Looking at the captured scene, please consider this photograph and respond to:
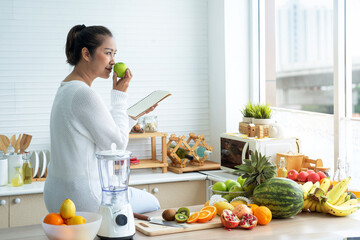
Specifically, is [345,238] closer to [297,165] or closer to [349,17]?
[297,165]

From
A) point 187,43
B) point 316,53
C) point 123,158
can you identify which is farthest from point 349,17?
point 123,158

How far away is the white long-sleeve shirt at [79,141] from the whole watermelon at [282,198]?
0.71 m

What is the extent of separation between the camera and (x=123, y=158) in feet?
6.22

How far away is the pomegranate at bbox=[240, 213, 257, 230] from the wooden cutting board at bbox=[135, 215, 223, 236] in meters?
0.11

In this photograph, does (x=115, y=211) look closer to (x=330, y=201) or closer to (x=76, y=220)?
(x=76, y=220)

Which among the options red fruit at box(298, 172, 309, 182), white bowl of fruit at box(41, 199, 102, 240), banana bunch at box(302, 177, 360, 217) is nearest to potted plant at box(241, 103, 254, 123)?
red fruit at box(298, 172, 309, 182)

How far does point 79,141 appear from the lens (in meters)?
2.19

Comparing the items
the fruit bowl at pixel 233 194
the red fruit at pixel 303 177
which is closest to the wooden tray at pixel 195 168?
the red fruit at pixel 303 177

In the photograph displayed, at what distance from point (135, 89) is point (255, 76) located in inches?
44.5

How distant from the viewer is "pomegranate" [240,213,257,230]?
200 cm

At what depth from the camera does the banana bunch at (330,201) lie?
2.21m

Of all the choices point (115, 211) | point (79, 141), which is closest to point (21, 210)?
point (79, 141)

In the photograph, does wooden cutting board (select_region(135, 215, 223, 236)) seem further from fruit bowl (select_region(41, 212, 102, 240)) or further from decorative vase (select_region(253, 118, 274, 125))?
decorative vase (select_region(253, 118, 274, 125))

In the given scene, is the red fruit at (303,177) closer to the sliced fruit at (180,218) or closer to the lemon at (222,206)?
the lemon at (222,206)
